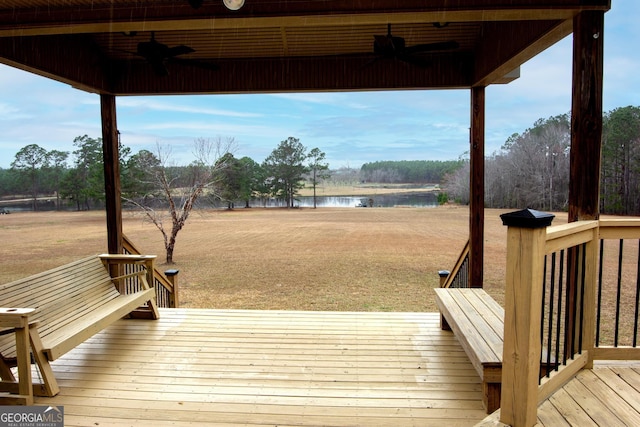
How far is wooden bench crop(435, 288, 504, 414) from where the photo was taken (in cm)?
231

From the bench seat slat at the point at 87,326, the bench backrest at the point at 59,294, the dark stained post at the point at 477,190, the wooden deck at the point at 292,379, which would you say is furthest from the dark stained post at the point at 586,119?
the bench backrest at the point at 59,294

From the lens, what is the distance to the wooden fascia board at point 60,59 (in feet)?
10.9

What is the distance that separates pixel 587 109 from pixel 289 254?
14632 mm

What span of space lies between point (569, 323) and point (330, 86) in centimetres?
330

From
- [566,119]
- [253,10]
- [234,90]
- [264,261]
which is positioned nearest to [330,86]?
[234,90]

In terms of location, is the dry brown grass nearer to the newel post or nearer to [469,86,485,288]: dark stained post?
[469,86,485,288]: dark stained post

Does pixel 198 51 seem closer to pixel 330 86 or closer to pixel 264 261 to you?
pixel 330 86

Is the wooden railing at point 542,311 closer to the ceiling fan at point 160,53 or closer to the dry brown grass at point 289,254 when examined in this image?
the ceiling fan at point 160,53

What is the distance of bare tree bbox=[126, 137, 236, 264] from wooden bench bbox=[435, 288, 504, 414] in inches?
511

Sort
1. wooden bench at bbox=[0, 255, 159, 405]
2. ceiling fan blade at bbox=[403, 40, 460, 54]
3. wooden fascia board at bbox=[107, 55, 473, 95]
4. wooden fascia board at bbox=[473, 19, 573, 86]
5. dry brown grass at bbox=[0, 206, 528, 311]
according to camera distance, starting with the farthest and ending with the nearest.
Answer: dry brown grass at bbox=[0, 206, 528, 311], wooden fascia board at bbox=[107, 55, 473, 95], ceiling fan blade at bbox=[403, 40, 460, 54], wooden fascia board at bbox=[473, 19, 573, 86], wooden bench at bbox=[0, 255, 159, 405]

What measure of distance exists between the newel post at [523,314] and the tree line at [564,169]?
21.0 meters

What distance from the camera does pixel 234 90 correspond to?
4.64 meters

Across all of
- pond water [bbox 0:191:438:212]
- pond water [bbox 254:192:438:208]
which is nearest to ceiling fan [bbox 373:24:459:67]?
pond water [bbox 0:191:438:212]

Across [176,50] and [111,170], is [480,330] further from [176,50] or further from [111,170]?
[111,170]
